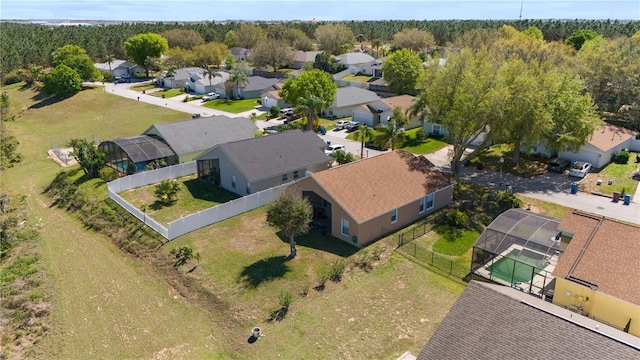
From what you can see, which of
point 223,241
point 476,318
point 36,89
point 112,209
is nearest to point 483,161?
point 223,241

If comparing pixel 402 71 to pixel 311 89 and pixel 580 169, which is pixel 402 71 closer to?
pixel 311 89

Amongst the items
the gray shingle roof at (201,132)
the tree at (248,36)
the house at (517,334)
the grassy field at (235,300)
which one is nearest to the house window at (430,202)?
the grassy field at (235,300)

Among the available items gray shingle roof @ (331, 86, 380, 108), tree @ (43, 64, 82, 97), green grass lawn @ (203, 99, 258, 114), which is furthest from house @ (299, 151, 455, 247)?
tree @ (43, 64, 82, 97)

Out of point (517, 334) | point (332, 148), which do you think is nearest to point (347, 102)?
point (332, 148)

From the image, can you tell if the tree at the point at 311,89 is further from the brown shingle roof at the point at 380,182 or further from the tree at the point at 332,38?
the tree at the point at 332,38

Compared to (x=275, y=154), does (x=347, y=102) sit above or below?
above

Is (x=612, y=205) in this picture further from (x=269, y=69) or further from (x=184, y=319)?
(x=269, y=69)
